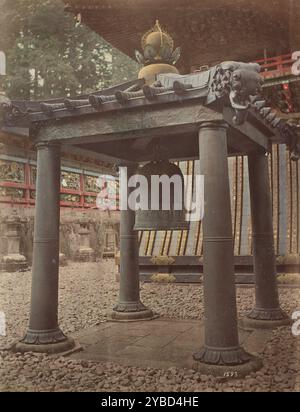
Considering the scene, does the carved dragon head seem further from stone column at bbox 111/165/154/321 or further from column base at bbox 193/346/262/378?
stone column at bbox 111/165/154/321

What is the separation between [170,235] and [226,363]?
7.72 meters

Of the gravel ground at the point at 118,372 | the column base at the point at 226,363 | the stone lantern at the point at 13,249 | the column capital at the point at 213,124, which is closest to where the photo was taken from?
the gravel ground at the point at 118,372

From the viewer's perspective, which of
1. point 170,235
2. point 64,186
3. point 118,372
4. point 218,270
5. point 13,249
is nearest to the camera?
point 218,270

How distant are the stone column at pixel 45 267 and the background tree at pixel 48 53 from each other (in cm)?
1763

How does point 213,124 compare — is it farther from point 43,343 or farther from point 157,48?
point 43,343

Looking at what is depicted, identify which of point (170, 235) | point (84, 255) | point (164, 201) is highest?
point (164, 201)

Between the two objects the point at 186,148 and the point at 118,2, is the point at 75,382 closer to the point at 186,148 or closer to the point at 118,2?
the point at 186,148

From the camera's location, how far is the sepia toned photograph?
4.09m

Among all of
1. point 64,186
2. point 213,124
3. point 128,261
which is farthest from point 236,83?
point 64,186

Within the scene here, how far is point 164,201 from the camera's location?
199 inches

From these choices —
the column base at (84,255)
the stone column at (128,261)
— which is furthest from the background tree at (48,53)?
the stone column at (128,261)

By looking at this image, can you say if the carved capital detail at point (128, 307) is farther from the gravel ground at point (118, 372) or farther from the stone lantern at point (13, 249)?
the stone lantern at point (13, 249)

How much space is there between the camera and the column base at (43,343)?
4.91 meters
